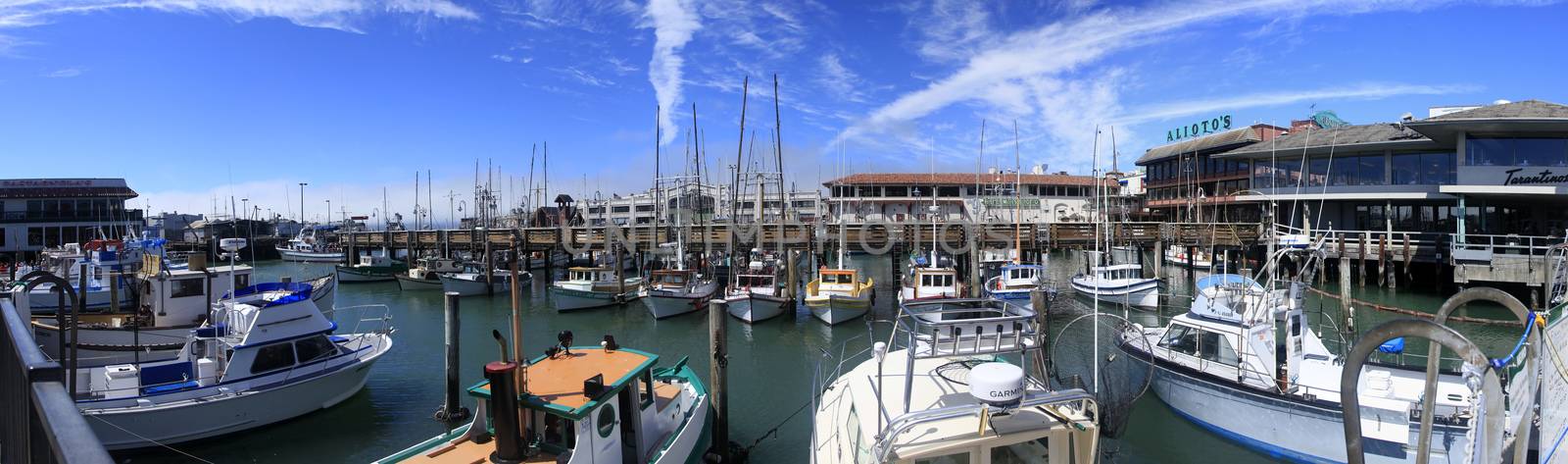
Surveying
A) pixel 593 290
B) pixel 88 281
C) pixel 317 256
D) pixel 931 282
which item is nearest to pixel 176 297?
pixel 88 281

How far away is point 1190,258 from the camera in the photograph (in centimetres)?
4119

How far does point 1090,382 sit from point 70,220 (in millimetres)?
76620

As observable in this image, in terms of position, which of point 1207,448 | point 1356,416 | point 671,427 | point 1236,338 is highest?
point 1356,416

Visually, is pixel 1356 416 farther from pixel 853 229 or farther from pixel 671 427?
pixel 853 229

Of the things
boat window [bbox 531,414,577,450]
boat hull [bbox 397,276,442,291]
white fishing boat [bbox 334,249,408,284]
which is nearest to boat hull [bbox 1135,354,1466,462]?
boat window [bbox 531,414,577,450]

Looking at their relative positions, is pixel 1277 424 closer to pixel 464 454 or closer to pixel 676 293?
pixel 464 454

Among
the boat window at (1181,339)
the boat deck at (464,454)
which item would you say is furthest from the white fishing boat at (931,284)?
the boat deck at (464,454)

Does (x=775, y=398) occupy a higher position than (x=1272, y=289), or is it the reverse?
(x=1272, y=289)

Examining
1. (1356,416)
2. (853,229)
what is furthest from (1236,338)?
(853,229)

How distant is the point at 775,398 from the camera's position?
55.0ft

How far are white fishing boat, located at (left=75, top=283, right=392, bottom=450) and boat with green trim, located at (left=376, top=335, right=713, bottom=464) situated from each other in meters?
6.36

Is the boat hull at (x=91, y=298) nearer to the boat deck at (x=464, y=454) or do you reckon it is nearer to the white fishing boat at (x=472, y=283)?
the white fishing boat at (x=472, y=283)

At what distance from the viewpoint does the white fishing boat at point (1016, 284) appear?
2597 cm

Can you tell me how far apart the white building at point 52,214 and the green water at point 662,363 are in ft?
122
